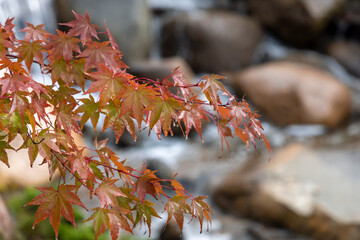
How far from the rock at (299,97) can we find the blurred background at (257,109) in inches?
0.7

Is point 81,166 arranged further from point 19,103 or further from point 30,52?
point 30,52

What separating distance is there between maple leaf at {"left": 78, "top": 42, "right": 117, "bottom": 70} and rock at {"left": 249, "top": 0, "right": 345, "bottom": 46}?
8694 millimetres

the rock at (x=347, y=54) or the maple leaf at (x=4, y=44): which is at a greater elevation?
the maple leaf at (x=4, y=44)

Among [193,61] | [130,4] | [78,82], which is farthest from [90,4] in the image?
[78,82]

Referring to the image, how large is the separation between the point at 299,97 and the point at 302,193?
338 cm

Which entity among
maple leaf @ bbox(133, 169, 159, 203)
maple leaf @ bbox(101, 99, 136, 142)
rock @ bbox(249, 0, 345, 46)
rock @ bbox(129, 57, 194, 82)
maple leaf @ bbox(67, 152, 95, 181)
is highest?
maple leaf @ bbox(101, 99, 136, 142)

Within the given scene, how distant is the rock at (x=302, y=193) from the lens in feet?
12.1

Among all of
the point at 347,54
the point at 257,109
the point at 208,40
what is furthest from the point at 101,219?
the point at 347,54

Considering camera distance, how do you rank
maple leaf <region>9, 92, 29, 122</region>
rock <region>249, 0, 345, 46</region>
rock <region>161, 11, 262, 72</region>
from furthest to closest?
rock <region>249, 0, 345, 46</region>, rock <region>161, 11, 262, 72</region>, maple leaf <region>9, 92, 29, 122</region>

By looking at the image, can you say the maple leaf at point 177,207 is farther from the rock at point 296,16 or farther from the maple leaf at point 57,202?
the rock at point 296,16

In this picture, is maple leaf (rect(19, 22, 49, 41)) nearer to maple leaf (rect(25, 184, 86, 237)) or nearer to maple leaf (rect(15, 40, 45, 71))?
maple leaf (rect(15, 40, 45, 71))

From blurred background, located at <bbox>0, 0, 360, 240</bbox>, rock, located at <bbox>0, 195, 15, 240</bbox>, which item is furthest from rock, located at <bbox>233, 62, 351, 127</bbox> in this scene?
rock, located at <bbox>0, 195, 15, 240</bbox>

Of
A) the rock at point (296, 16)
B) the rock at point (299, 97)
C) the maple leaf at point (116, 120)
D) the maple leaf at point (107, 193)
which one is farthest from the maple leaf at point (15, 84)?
the rock at point (296, 16)

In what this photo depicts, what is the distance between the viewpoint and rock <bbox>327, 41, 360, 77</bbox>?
9125 mm
